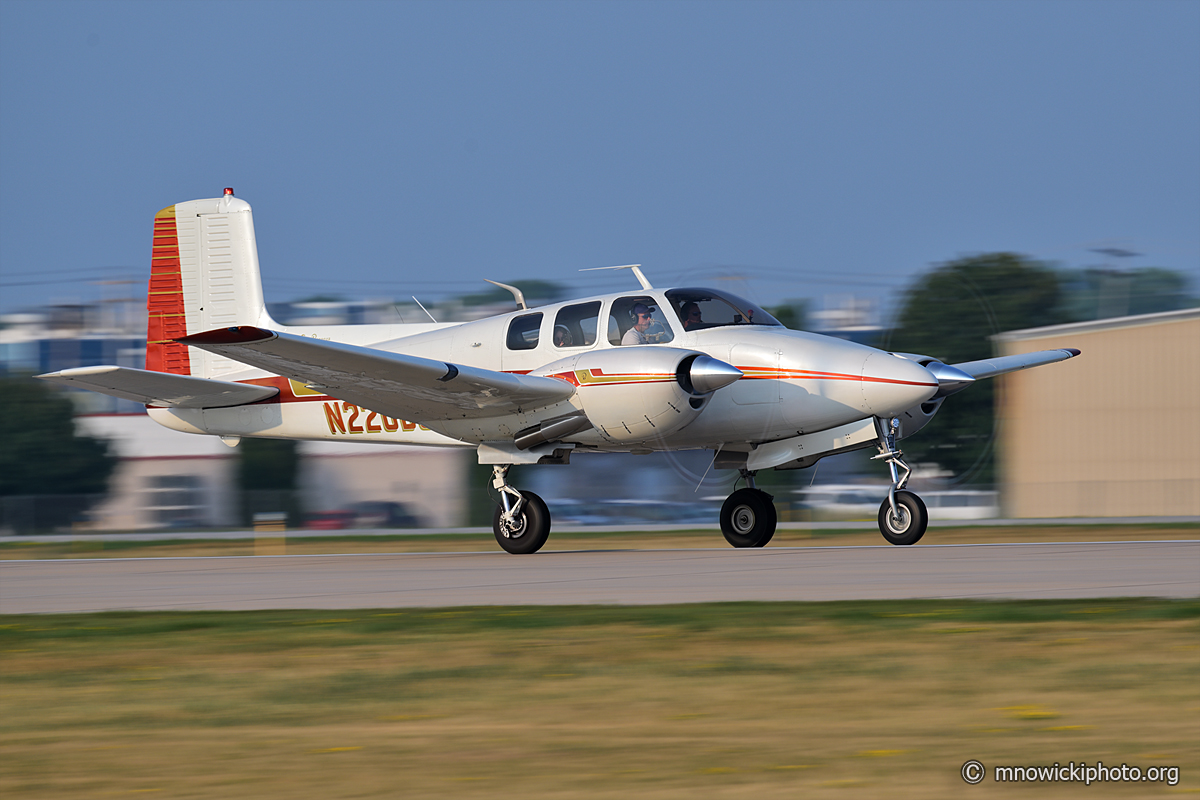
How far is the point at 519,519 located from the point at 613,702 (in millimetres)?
10755

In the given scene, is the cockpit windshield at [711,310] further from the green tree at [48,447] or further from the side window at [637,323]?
the green tree at [48,447]

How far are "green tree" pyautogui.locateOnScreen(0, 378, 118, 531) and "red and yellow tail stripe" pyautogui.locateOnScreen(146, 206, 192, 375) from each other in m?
37.7

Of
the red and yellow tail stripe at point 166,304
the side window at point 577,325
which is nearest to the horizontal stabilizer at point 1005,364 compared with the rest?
the side window at point 577,325

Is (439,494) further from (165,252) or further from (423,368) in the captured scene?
(423,368)

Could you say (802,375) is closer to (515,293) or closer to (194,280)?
(515,293)

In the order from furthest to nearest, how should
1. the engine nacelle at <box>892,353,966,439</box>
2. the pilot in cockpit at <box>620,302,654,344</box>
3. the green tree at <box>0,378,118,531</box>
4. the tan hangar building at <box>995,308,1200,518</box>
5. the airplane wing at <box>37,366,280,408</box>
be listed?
1. the green tree at <box>0,378,118,531</box>
2. the tan hangar building at <box>995,308,1200,518</box>
3. the airplane wing at <box>37,366,280,408</box>
4. the pilot in cockpit at <box>620,302,654,344</box>
5. the engine nacelle at <box>892,353,966,439</box>

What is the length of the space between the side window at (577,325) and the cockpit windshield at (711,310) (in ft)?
3.45

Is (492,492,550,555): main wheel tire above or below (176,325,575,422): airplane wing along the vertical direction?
below

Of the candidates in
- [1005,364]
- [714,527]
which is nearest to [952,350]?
[714,527]

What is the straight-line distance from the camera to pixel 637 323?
16547mm

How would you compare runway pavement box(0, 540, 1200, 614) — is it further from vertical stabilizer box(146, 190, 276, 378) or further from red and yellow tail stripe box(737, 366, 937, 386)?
vertical stabilizer box(146, 190, 276, 378)

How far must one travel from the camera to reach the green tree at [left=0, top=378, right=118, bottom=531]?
55406 millimetres

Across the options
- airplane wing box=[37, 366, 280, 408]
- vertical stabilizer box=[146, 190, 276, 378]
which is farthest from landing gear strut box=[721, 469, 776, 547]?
vertical stabilizer box=[146, 190, 276, 378]

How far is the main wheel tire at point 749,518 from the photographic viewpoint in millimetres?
18000
